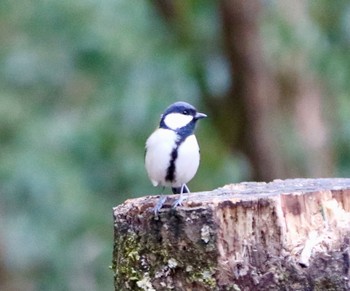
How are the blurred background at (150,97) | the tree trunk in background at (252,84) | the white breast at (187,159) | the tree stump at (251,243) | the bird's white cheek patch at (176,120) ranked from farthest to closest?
the blurred background at (150,97) → the tree trunk in background at (252,84) → the bird's white cheek patch at (176,120) → the white breast at (187,159) → the tree stump at (251,243)

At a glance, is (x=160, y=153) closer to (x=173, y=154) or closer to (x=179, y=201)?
(x=173, y=154)

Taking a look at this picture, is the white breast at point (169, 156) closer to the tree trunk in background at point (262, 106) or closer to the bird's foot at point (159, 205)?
the bird's foot at point (159, 205)

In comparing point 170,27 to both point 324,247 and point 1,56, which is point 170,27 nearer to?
point 1,56

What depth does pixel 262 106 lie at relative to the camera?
6.52 metres

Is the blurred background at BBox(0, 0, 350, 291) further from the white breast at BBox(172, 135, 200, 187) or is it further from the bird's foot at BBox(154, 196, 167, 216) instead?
the bird's foot at BBox(154, 196, 167, 216)

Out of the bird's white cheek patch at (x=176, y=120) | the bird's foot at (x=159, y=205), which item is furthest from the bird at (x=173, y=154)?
the bird's foot at (x=159, y=205)

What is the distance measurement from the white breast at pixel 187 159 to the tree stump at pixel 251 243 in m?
0.53

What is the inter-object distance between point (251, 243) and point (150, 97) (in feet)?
12.2

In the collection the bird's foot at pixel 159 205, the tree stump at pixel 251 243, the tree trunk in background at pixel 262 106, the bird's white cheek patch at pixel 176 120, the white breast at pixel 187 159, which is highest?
the tree trunk in background at pixel 262 106

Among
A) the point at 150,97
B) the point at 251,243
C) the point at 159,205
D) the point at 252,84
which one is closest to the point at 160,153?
the point at 159,205

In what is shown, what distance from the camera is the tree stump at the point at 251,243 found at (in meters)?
3.08

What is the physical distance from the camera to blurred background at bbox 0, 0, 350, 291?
6.55 metres

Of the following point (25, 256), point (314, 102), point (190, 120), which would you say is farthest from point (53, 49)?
point (190, 120)

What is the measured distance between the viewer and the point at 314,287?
3.06 metres
